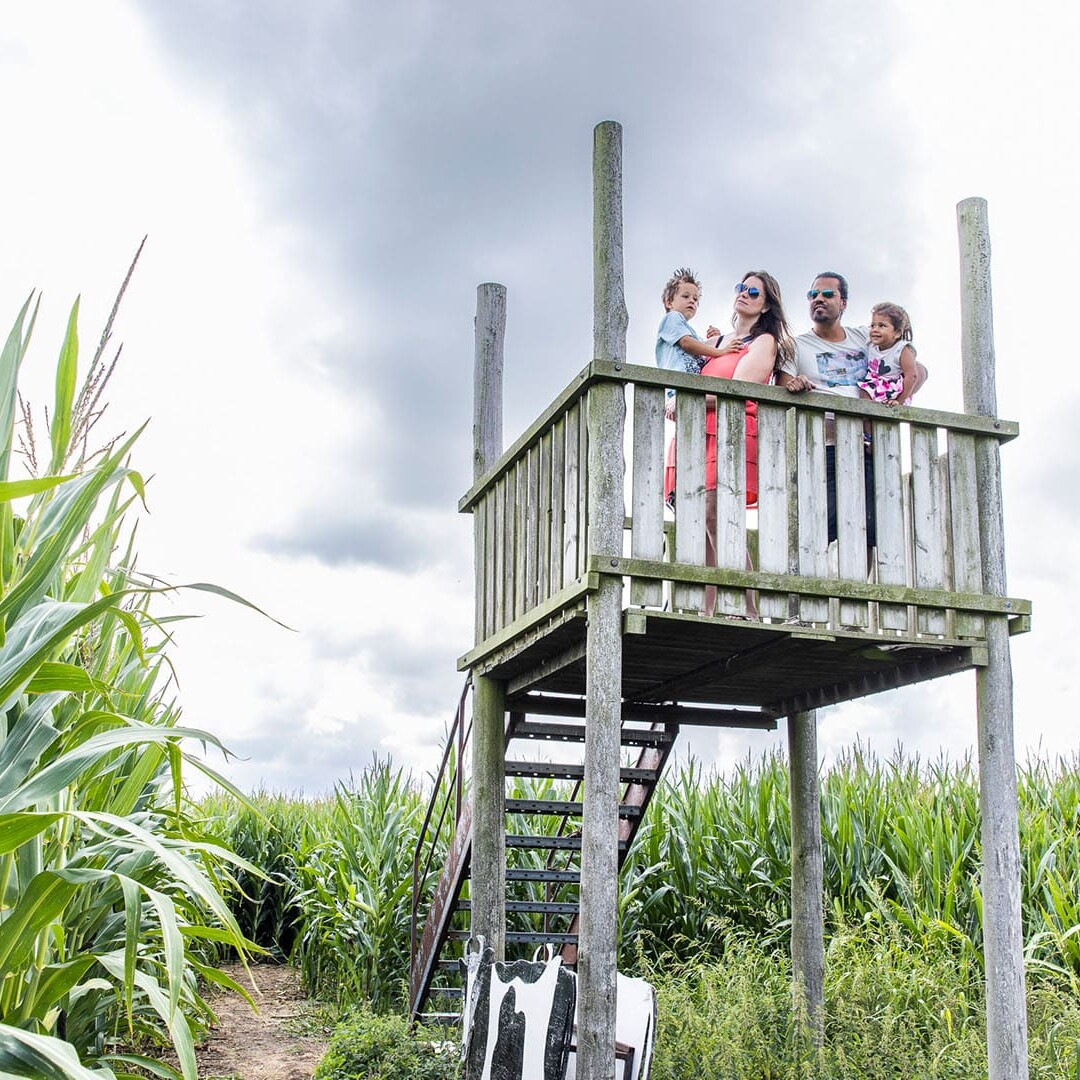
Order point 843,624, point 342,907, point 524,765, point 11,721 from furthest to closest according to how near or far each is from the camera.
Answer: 1. point 342,907
2. point 524,765
3. point 843,624
4. point 11,721

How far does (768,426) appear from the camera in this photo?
624cm

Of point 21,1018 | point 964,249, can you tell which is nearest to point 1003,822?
point 964,249

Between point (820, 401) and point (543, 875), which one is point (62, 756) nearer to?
point (820, 401)

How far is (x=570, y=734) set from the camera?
814cm

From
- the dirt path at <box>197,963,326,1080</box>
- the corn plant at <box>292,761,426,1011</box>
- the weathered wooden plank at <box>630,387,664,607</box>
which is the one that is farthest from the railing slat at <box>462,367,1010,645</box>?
the corn plant at <box>292,761,426,1011</box>

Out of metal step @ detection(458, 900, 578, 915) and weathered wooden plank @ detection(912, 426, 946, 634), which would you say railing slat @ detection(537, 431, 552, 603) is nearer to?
weathered wooden plank @ detection(912, 426, 946, 634)

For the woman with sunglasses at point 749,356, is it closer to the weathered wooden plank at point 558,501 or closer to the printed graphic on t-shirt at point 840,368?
the printed graphic on t-shirt at point 840,368

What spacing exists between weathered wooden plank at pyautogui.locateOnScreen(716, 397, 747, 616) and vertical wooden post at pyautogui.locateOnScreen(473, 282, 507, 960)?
2.30m

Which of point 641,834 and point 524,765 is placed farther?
point 641,834

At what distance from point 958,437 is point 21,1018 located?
5.27 metres

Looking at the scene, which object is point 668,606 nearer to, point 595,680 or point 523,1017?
point 595,680

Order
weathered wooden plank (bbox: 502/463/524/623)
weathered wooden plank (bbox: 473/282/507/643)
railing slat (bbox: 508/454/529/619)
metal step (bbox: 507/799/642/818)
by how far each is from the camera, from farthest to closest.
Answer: weathered wooden plank (bbox: 473/282/507/643) < metal step (bbox: 507/799/642/818) < weathered wooden plank (bbox: 502/463/524/623) < railing slat (bbox: 508/454/529/619)

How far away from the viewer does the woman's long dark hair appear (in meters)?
6.46

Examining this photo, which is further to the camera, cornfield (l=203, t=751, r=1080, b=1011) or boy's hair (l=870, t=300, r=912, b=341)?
cornfield (l=203, t=751, r=1080, b=1011)
